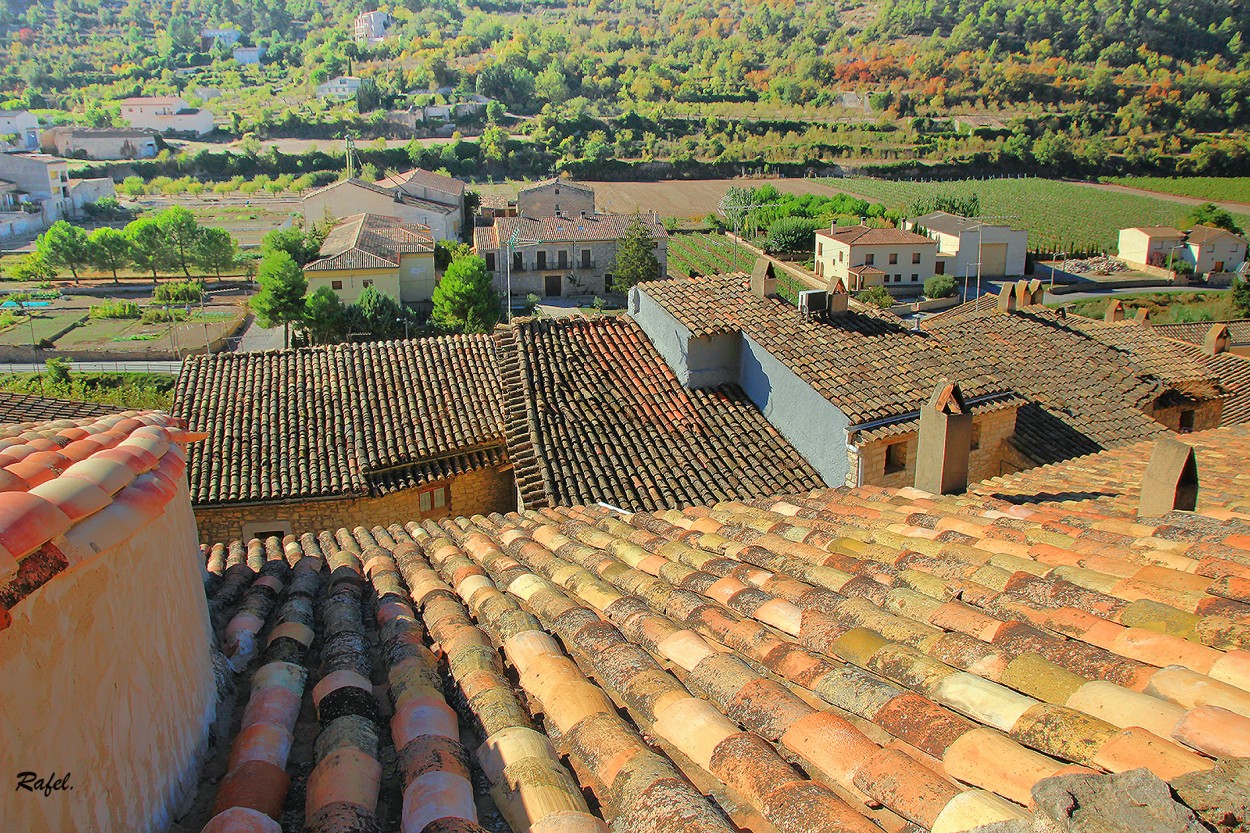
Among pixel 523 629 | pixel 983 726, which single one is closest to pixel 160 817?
pixel 523 629

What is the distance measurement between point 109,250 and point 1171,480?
2037 inches

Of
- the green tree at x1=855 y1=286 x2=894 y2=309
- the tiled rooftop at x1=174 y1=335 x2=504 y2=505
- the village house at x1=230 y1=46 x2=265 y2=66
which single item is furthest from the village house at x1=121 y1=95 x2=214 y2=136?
the tiled rooftop at x1=174 y1=335 x2=504 y2=505

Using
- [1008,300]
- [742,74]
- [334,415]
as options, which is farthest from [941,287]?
[742,74]

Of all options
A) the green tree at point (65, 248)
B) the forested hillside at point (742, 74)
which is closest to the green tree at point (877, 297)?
the green tree at point (65, 248)

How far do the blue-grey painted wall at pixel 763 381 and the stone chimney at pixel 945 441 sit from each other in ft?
12.1

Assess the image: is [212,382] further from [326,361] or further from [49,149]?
[49,149]

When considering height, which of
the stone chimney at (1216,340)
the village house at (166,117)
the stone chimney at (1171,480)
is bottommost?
the stone chimney at (1216,340)

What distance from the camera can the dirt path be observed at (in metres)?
74.6

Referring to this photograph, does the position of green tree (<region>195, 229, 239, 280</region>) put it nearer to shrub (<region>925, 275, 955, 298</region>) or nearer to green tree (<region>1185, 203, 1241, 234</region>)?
shrub (<region>925, 275, 955, 298</region>)

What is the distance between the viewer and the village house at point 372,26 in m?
167

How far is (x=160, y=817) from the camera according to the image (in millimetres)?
2723

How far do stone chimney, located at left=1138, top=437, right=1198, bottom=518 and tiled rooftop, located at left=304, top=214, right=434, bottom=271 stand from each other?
1407 inches

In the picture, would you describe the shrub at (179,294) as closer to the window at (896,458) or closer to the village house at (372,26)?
the window at (896,458)

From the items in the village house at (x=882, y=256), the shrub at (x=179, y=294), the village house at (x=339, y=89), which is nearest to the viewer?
the shrub at (x=179, y=294)
